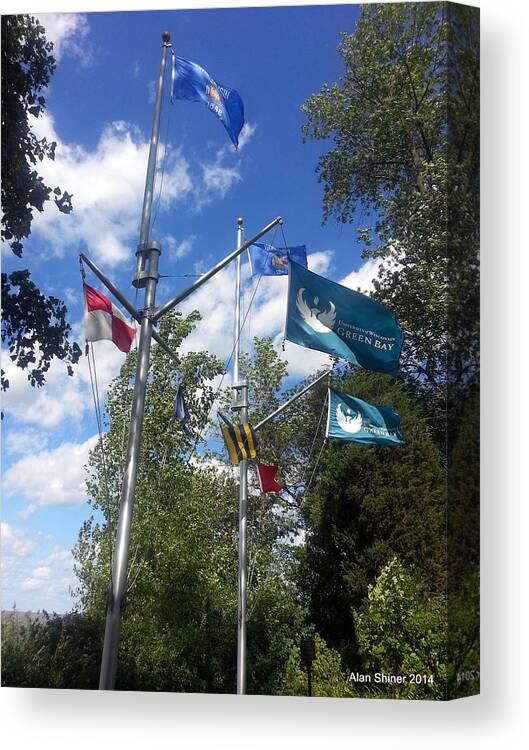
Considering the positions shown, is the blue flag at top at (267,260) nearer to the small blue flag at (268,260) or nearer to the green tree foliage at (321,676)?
the small blue flag at (268,260)

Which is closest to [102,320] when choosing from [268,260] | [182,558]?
[268,260]

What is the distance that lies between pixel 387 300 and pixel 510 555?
6139 mm

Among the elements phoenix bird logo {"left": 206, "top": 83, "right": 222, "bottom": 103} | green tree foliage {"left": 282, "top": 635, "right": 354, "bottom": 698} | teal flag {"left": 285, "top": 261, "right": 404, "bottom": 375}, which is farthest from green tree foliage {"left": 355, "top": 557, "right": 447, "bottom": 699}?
phoenix bird logo {"left": 206, "top": 83, "right": 222, "bottom": 103}

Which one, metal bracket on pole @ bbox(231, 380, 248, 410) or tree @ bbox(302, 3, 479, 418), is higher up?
tree @ bbox(302, 3, 479, 418)

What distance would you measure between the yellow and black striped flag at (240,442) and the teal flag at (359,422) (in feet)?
5.62

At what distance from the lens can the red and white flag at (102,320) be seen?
30.8 ft

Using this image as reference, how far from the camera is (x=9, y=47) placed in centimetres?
1197

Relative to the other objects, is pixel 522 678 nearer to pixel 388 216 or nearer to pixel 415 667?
pixel 415 667

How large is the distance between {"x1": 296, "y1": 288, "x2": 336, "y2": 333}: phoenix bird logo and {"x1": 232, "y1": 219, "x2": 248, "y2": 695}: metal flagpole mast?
136 inches

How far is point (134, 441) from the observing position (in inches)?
337

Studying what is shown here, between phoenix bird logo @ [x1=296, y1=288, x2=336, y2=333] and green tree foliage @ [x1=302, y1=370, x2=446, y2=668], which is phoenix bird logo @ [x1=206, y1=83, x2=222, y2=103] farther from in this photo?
green tree foliage @ [x1=302, y1=370, x2=446, y2=668]

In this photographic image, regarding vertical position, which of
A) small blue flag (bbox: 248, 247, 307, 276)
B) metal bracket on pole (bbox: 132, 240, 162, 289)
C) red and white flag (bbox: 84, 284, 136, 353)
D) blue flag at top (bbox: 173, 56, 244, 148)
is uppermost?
blue flag at top (bbox: 173, 56, 244, 148)

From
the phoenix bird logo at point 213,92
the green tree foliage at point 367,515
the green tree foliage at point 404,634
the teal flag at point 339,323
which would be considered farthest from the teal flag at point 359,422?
the phoenix bird logo at point 213,92

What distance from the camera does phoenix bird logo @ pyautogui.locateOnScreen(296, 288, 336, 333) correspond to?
36.1 feet
